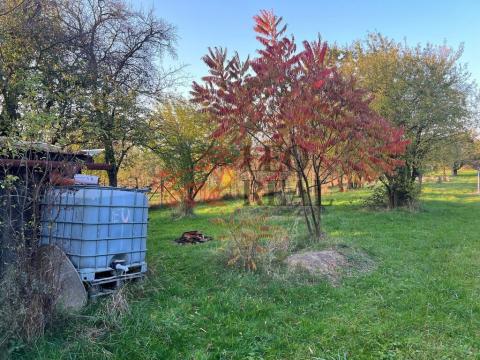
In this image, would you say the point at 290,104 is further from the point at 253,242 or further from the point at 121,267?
the point at 121,267

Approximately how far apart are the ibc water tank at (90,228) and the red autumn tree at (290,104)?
2.37m

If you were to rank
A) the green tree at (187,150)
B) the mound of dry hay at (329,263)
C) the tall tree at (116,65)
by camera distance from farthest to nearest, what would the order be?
1. the green tree at (187,150)
2. the tall tree at (116,65)
3. the mound of dry hay at (329,263)

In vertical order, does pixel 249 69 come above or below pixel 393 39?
below

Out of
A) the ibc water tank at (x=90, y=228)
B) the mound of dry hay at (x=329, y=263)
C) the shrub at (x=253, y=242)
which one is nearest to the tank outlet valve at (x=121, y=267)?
the ibc water tank at (x=90, y=228)

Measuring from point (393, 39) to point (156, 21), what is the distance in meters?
8.98

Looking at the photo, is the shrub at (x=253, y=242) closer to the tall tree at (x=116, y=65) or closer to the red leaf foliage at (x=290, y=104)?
the red leaf foliage at (x=290, y=104)

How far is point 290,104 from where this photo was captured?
17.8 ft

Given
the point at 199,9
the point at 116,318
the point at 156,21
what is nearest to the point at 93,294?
the point at 116,318

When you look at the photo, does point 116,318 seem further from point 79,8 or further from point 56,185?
point 79,8

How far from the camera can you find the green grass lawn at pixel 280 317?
2.83 metres

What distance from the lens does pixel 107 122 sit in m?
8.94

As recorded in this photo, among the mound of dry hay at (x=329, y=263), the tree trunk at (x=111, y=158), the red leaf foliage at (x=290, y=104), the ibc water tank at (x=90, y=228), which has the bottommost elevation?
the mound of dry hay at (x=329, y=263)

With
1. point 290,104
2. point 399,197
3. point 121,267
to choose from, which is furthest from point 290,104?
point 399,197

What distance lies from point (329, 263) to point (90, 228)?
10.5ft
